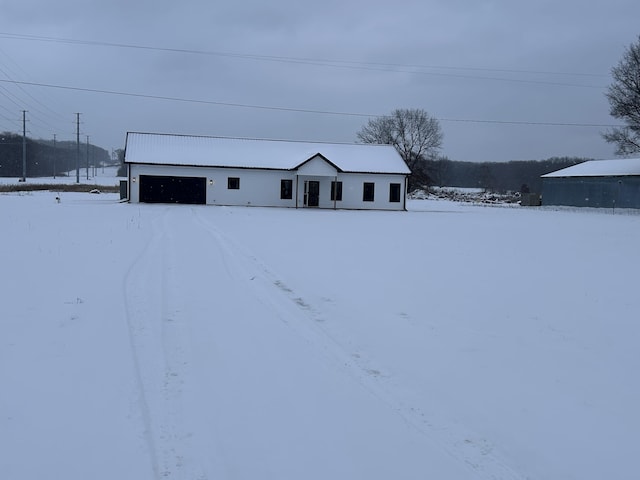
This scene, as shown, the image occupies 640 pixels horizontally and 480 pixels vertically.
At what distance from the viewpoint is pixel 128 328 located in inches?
288

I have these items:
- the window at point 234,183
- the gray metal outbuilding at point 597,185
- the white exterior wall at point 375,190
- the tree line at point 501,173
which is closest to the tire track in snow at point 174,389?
the window at point 234,183

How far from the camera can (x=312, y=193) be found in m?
45.1

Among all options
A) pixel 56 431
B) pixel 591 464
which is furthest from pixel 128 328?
pixel 591 464

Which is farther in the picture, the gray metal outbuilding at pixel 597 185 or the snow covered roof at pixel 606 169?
the snow covered roof at pixel 606 169

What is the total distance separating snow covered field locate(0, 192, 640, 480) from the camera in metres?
4.25

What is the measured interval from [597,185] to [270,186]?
98.2 feet

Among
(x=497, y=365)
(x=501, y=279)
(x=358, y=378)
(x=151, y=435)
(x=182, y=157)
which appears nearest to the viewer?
(x=151, y=435)

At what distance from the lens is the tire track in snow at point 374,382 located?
425cm

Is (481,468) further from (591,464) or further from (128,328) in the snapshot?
(128,328)

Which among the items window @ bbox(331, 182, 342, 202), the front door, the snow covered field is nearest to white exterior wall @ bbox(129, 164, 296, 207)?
the front door

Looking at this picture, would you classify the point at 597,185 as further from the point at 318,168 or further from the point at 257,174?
the point at 257,174

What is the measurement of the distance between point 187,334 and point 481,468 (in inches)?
161

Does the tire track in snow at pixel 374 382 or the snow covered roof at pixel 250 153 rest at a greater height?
the snow covered roof at pixel 250 153

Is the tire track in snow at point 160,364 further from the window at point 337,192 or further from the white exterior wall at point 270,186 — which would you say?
the window at point 337,192
